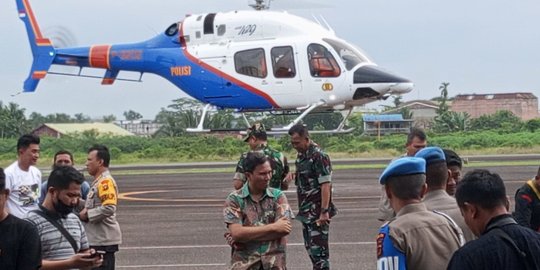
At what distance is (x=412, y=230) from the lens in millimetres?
4531

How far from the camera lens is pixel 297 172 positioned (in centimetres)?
976

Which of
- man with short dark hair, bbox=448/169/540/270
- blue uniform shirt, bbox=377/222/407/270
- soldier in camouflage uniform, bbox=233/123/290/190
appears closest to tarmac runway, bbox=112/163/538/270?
soldier in camouflage uniform, bbox=233/123/290/190

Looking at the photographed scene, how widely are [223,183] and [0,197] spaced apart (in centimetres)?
2036

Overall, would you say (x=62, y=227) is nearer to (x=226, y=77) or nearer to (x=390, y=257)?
(x=390, y=257)

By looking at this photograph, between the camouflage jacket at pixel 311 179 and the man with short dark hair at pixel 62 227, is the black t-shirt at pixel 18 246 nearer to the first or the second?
the man with short dark hair at pixel 62 227

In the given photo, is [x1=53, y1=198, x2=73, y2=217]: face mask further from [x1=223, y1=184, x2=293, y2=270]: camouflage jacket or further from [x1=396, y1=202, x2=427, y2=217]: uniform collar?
[x1=396, y1=202, x2=427, y2=217]: uniform collar

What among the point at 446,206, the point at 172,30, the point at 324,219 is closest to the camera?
the point at 446,206

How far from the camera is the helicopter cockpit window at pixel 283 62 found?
2288 centimetres

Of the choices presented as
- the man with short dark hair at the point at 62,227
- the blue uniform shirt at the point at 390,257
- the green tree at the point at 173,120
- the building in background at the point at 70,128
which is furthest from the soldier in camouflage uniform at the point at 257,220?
the building in background at the point at 70,128

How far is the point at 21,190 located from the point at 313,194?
3.04 meters

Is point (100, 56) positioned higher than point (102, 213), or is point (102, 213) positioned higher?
point (100, 56)

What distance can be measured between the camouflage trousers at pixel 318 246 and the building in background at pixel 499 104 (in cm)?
8861

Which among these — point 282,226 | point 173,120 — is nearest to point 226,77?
point 282,226

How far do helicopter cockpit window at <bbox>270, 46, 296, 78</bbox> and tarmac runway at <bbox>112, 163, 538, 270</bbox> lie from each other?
3.02 metres
